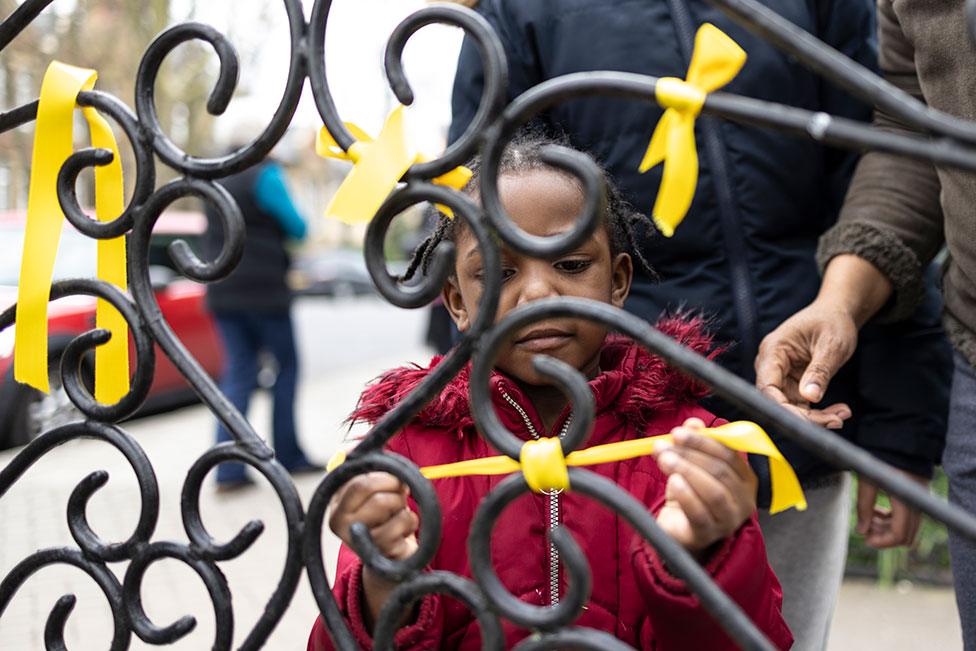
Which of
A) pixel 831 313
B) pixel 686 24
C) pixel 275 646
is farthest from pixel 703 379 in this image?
pixel 275 646

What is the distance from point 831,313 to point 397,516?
0.79m

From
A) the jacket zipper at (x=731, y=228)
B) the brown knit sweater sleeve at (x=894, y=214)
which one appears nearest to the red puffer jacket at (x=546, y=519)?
the jacket zipper at (x=731, y=228)

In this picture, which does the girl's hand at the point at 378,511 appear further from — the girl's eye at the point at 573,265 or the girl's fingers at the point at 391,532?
the girl's eye at the point at 573,265

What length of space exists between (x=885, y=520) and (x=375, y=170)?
122 centimetres

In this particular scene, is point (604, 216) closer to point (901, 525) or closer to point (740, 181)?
point (740, 181)

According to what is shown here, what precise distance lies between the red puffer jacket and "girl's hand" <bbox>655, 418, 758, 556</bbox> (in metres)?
0.15

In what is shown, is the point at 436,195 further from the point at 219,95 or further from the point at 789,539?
the point at 789,539

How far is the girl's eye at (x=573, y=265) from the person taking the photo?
4.70ft

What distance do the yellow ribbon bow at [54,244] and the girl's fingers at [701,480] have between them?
0.62 metres

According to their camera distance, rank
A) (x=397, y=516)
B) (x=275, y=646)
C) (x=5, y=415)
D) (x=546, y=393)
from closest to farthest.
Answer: (x=397, y=516)
(x=546, y=393)
(x=275, y=646)
(x=5, y=415)

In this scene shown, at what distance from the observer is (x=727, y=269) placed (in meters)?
1.68

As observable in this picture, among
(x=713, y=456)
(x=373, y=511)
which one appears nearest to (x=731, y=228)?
(x=713, y=456)

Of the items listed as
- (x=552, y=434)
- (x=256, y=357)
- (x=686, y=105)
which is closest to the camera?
(x=686, y=105)

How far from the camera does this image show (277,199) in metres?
5.27
